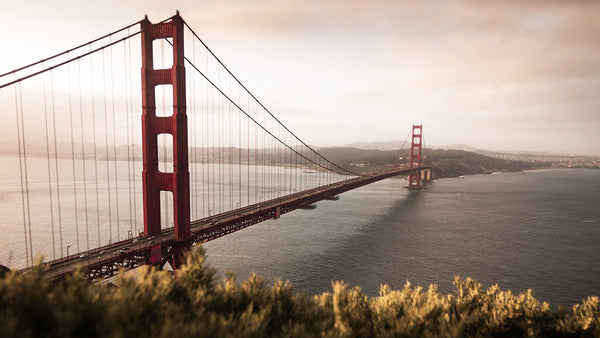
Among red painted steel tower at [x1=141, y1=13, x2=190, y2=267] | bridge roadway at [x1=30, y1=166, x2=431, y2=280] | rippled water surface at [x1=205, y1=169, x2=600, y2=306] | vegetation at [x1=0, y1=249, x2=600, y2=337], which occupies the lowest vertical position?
rippled water surface at [x1=205, y1=169, x2=600, y2=306]

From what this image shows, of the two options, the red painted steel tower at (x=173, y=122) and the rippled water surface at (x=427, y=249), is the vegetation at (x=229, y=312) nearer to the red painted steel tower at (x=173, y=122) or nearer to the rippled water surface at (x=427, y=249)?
the red painted steel tower at (x=173, y=122)

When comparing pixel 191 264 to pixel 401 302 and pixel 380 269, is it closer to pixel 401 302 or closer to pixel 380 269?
pixel 401 302

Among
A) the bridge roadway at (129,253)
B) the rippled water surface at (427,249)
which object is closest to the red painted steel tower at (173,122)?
the bridge roadway at (129,253)

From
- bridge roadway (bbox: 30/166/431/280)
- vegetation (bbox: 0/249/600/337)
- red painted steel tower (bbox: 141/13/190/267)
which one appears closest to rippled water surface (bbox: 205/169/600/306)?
bridge roadway (bbox: 30/166/431/280)

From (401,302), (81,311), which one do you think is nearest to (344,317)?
(401,302)

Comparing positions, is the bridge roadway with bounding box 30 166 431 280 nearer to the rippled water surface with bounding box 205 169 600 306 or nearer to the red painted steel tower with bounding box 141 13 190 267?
the red painted steel tower with bounding box 141 13 190 267
